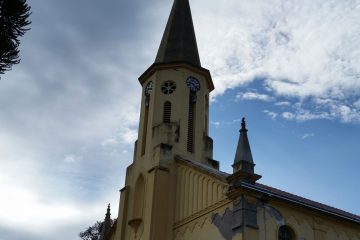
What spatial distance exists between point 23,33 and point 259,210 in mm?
13021

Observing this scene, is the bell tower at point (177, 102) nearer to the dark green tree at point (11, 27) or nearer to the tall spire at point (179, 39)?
the tall spire at point (179, 39)

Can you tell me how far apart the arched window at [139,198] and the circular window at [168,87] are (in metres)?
5.27

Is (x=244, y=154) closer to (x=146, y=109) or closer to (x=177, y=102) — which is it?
(x=177, y=102)

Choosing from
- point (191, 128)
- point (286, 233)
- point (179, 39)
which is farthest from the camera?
point (179, 39)

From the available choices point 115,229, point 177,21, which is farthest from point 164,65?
point 115,229

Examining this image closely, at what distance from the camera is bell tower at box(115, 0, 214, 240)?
26.6 metres

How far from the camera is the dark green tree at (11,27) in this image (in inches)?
491

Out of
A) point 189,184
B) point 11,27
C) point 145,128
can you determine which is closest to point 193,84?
point 145,128

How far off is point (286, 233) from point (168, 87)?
11820 mm

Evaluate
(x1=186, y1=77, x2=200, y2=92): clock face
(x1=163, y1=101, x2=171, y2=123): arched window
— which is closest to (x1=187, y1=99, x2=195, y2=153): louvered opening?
(x1=186, y1=77, x2=200, y2=92): clock face

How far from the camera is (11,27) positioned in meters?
13.0

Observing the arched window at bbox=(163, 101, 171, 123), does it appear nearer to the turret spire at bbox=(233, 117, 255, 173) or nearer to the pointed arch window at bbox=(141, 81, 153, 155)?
the pointed arch window at bbox=(141, 81, 153, 155)

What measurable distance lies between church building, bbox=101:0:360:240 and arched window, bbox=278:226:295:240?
4 centimetres

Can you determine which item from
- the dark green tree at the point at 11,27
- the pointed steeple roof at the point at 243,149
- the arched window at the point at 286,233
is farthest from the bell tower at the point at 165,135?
the dark green tree at the point at 11,27
